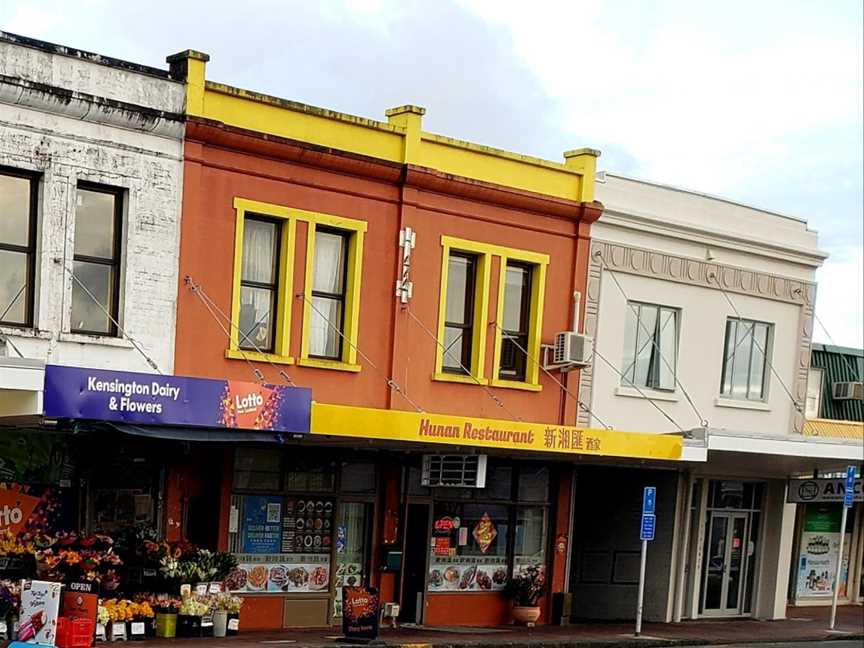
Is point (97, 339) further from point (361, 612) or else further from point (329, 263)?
point (361, 612)

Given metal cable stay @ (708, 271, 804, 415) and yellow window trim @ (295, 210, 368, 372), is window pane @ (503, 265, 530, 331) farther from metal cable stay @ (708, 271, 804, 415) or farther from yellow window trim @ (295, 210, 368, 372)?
metal cable stay @ (708, 271, 804, 415)

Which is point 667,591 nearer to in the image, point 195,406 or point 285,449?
point 285,449

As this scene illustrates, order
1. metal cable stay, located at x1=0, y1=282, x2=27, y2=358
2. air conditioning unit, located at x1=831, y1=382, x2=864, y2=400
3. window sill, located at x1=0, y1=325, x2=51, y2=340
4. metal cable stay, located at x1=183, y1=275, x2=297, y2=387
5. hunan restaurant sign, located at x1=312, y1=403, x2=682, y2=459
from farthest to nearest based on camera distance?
air conditioning unit, located at x1=831, y1=382, x2=864, y2=400 → metal cable stay, located at x1=183, y1=275, x2=297, y2=387 → hunan restaurant sign, located at x1=312, y1=403, x2=682, y2=459 → window sill, located at x1=0, y1=325, x2=51, y2=340 → metal cable stay, located at x1=0, y1=282, x2=27, y2=358

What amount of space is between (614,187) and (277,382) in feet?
25.1

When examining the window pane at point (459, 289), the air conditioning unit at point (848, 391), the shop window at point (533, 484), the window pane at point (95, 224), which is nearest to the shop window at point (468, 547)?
the shop window at point (533, 484)

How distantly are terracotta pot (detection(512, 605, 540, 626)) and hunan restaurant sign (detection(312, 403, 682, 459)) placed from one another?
10.3ft

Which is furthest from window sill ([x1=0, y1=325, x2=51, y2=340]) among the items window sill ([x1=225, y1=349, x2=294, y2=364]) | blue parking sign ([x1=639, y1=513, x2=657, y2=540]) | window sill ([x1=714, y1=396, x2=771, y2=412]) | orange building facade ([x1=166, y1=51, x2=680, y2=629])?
window sill ([x1=714, y1=396, x2=771, y2=412])

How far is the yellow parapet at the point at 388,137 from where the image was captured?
809 inches

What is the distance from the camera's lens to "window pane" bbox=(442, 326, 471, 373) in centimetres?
2361

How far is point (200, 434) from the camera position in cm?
1867

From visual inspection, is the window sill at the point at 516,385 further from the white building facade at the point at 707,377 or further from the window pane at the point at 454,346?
the white building facade at the point at 707,377

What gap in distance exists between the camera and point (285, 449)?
22.2 metres

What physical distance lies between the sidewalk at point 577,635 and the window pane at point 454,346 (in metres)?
4.12

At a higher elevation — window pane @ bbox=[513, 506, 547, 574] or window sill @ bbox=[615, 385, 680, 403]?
window sill @ bbox=[615, 385, 680, 403]
